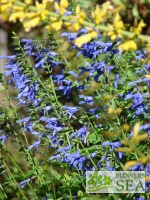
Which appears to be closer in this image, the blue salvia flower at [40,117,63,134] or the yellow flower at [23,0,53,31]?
the yellow flower at [23,0,53,31]

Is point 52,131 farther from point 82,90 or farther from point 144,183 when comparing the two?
point 144,183

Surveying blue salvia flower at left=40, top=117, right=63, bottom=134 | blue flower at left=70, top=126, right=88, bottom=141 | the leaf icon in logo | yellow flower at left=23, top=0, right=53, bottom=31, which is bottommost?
the leaf icon in logo

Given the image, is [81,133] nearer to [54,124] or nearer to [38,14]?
[54,124]

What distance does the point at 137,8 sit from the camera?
16.6 ft

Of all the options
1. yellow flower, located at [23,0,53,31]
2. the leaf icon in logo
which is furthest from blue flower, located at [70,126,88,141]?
yellow flower, located at [23,0,53,31]

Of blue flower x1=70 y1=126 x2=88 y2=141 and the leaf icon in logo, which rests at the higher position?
blue flower x1=70 y1=126 x2=88 y2=141

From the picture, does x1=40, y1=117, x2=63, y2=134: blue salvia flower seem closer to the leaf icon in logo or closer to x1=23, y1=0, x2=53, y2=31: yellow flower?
the leaf icon in logo

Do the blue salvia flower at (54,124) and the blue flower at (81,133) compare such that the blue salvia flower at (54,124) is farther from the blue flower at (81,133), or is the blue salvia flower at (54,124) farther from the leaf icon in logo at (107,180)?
the leaf icon in logo at (107,180)

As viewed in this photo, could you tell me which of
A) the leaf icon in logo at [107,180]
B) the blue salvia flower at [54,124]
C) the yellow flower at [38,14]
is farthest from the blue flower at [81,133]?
the yellow flower at [38,14]

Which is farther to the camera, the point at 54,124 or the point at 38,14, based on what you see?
the point at 54,124

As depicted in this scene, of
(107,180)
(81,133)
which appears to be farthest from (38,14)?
(107,180)

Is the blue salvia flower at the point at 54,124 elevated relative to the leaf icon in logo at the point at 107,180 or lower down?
elevated

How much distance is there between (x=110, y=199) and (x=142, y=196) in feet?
1.05

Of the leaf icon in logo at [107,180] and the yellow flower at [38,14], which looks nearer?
the yellow flower at [38,14]
